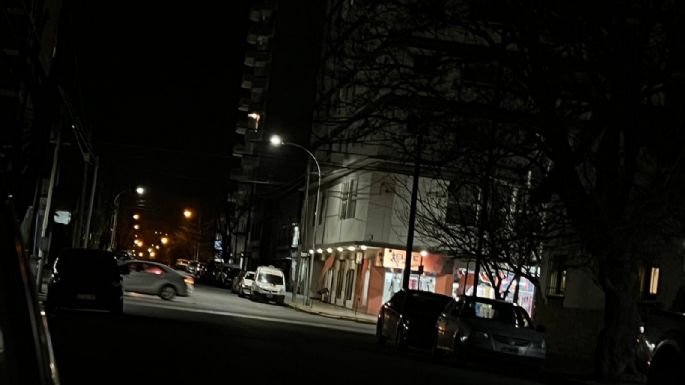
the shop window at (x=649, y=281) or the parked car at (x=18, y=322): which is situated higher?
the shop window at (x=649, y=281)

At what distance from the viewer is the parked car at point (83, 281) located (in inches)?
1019

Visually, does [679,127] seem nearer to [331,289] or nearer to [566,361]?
[566,361]

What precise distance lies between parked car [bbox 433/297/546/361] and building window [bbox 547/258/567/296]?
11308 millimetres

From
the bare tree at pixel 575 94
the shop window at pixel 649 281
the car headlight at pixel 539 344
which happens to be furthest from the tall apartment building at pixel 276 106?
the bare tree at pixel 575 94

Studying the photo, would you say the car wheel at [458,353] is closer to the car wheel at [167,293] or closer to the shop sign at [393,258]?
the car wheel at [167,293]

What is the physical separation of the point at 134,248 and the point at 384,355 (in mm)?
170971

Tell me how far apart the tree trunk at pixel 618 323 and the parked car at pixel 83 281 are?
12359mm

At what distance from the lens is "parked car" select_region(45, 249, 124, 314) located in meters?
25.9

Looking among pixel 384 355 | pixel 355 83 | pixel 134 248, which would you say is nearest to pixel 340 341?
pixel 384 355

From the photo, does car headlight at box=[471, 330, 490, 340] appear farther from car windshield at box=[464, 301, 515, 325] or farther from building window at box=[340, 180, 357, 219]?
building window at box=[340, 180, 357, 219]

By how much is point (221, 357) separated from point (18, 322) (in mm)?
15292

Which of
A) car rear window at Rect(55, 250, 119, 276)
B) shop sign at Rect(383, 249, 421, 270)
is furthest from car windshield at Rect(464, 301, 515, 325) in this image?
shop sign at Rect(383, 249, 421, 270)

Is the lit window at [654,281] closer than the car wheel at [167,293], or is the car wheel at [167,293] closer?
the lit window at [654,281]

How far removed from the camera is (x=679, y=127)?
819 inches
